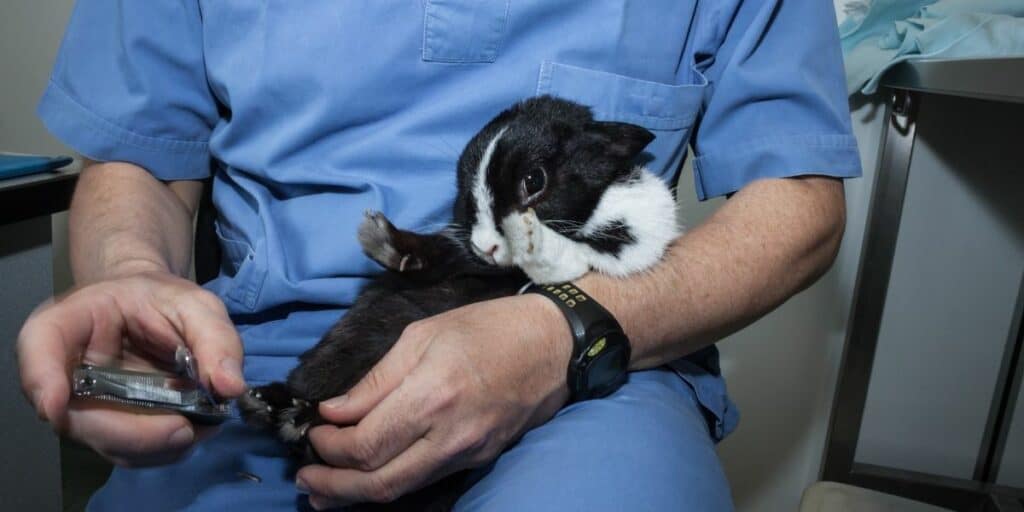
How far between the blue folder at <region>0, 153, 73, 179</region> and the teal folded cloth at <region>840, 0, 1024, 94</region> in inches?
57.0

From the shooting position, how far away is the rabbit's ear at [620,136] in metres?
0.84

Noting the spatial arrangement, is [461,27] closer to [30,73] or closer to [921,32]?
[921,32]

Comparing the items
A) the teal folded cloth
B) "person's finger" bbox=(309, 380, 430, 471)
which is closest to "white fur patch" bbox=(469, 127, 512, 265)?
"person's finger" bbox=(309, 380, 430, 471)

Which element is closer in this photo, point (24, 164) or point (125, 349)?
point (125, 349)

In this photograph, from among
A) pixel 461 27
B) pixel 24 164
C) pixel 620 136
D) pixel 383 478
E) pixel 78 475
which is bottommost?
pixel 78 475

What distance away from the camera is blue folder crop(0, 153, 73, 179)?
1.19 metres

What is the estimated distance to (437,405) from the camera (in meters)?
0.65

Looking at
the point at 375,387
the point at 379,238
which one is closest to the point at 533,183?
the point at 379,238

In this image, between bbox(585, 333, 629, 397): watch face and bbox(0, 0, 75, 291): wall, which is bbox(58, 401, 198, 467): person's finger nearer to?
bbox(585, 333, 629, 397): watch face

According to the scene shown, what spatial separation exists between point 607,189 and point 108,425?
23.0 inches

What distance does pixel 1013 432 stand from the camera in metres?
1.58

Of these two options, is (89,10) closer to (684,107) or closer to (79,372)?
(79,372)

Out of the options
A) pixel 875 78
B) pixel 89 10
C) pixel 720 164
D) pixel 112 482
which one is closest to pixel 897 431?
pixel 875 78

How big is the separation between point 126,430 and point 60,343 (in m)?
0.09
